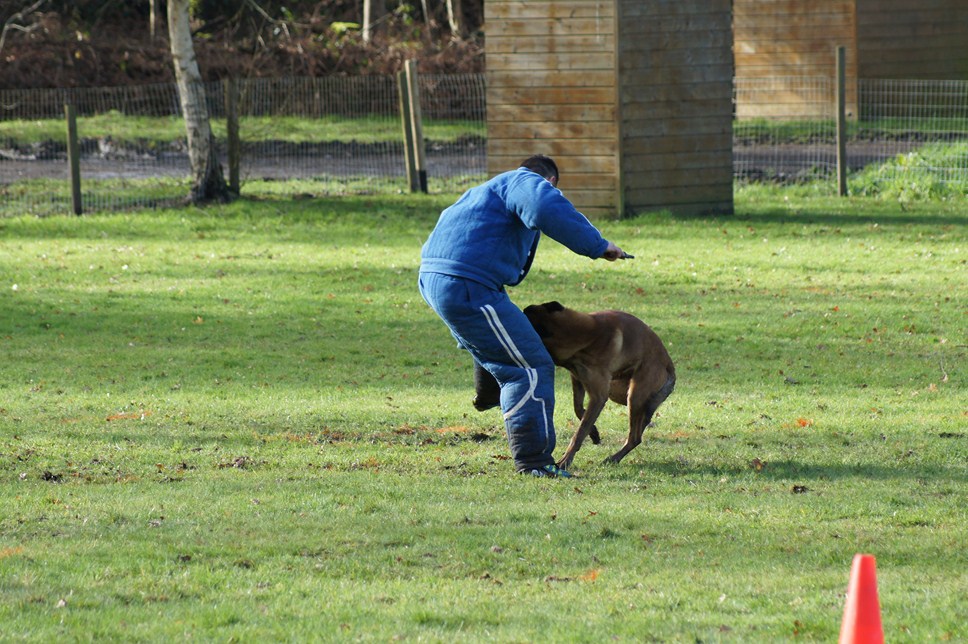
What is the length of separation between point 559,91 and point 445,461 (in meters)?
12.2

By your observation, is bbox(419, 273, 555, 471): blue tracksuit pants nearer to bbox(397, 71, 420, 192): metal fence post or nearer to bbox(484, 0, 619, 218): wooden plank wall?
bbox(484, 0, 619, 218): wooden plank wall

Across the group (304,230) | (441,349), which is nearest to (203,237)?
(304,230)

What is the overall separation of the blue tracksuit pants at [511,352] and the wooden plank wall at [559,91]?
12.2 meters

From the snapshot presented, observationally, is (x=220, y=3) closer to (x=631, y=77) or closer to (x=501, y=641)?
(x=631, y=77)

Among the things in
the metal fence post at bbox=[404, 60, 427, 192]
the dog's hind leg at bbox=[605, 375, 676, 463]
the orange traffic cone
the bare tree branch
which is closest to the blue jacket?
the dog's hind leg at bbox=[605, 375, 676, 463]

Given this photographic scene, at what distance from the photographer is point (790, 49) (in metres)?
30.3

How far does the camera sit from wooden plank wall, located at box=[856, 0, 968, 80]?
29719 millimetres

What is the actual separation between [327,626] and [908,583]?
2.34 m

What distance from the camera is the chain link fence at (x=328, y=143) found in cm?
2206

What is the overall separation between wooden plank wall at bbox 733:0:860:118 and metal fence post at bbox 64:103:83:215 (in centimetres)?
1456

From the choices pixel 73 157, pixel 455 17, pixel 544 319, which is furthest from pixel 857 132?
pixel 544 319

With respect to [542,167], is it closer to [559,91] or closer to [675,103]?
Result: [559,91]

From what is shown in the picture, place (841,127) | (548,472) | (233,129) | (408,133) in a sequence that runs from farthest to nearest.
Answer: (408,133) < (233,129) < (841,127) < (548,472)

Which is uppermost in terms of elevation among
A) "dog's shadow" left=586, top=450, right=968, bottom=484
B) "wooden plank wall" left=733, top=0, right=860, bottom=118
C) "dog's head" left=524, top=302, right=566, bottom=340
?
"wooden plank wall" left=733, top=0, right=860, bottom=118
